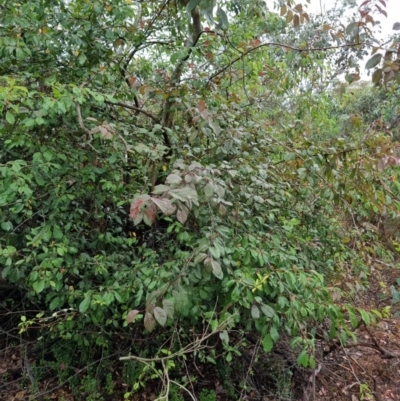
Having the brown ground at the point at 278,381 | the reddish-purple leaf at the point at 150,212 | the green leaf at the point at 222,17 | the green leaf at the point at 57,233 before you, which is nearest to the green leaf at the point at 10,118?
the green leaf at the point at 57,233

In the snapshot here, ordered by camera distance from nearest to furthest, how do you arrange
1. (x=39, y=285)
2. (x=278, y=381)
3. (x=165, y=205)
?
1. (x=165, y=205)
2. (x=39, y=285)
3. (x=278, y=381)

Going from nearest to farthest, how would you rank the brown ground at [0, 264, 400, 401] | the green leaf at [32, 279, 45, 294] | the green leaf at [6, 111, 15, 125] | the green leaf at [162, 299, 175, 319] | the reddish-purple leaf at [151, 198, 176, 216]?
the reddish-purple leaf at [151, 198, 176, 216] < the green leaf at [162, 299, 175, 319] < the green leaf at [6, 111, 15, 125] < the green leaf at [32, 279, 45, 294] < the brown ground at [0, 264, 400, 401]

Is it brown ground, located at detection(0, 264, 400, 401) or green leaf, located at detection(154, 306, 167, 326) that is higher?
green leaf, located at detection(154, 306, 167, 326)

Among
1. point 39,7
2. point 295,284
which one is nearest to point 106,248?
point 295,284

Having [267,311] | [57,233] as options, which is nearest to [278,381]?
[267,311]

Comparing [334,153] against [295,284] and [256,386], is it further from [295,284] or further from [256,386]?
[256,386]

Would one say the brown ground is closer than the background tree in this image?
No

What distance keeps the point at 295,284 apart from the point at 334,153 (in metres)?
0.79

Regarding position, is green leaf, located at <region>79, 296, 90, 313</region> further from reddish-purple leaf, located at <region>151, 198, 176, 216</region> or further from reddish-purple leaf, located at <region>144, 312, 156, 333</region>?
reddish-purple leaf, located at <region>151, 198, 176, 216</region>

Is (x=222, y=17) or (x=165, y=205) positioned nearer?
(x=165, y=205)

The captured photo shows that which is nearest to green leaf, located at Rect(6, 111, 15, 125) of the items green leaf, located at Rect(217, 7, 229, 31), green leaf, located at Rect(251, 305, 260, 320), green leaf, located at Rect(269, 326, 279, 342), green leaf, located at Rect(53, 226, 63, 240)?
green leaf, located at Rect(53, 226, 63, 240)

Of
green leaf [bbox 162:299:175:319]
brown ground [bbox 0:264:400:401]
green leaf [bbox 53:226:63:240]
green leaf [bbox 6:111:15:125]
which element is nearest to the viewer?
green leaf [bbox 162:299:175:319]

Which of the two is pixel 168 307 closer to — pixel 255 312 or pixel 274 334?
pixel 255 312

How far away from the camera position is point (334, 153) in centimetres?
200
